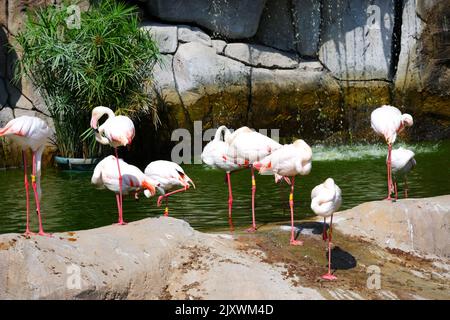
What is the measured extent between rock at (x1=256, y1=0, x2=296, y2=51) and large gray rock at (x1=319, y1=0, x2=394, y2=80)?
629mm

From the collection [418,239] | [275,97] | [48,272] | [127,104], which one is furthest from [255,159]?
[275,97]

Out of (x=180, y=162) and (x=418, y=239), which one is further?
(x=180, y=162)

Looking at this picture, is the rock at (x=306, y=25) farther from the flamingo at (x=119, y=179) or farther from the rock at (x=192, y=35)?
the flamingo at (x=119, y=179)

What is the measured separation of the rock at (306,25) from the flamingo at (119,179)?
8.15 m

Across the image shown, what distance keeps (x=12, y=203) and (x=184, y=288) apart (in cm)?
482

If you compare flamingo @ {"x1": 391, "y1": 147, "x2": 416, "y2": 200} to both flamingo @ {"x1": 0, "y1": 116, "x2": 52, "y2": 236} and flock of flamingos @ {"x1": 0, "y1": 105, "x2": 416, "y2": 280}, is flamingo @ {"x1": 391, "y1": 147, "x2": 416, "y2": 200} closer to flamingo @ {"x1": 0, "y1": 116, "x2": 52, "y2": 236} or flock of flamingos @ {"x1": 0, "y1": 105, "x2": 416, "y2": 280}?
flock of flamingos @ {"x1": 0, "y1": 105, "x2": 416, "y2": 280}

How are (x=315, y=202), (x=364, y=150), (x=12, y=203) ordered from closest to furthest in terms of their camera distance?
1. (x=315, y=202)
2. (x=12, y=203)
3. (x=364, y=150)

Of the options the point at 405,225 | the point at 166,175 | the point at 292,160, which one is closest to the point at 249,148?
the point at 292,160

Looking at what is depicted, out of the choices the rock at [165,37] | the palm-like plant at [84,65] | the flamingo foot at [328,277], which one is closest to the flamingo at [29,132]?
the flamingo foot at [328,277]

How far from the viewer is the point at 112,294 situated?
16.6 feet

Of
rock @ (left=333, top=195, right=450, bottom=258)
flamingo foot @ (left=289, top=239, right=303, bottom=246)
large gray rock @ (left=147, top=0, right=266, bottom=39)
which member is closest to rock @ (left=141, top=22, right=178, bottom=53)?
large gray rock @ (left=147, top=0, right=266, bottom=39)

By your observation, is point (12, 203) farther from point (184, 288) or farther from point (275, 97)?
point (275, 97)

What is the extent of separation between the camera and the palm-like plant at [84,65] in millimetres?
11930
